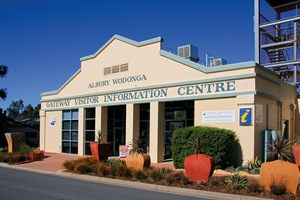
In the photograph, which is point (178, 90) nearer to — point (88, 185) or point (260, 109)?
point (260, 109)

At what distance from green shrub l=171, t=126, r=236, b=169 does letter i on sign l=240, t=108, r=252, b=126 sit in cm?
69

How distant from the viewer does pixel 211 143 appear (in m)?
14.1

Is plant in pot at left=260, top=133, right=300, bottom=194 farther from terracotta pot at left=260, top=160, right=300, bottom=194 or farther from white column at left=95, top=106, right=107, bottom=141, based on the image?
white column at left=95, top=106, right=107, bottom=141

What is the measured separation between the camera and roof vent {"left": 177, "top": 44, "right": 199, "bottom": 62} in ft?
68.7

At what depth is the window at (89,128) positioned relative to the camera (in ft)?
74.8

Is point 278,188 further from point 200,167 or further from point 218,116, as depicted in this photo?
point 218,116

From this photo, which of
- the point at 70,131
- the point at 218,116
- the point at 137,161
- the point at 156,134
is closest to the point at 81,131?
the point at 70,131

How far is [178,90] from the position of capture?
17.2m

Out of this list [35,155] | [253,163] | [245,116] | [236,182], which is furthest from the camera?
[35,155]

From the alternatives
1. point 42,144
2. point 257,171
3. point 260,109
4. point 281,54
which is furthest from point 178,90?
point 42,144

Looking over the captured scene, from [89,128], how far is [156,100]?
704cm

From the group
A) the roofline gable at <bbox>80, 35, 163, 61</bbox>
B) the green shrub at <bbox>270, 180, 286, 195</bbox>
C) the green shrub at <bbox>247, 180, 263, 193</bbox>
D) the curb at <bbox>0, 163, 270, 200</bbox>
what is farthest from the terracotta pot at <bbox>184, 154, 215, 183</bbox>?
the roofline gable at <bbox>80, 35, 163, 61</bbox>

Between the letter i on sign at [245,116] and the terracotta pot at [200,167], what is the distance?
13.4ft

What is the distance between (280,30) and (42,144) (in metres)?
22.1
